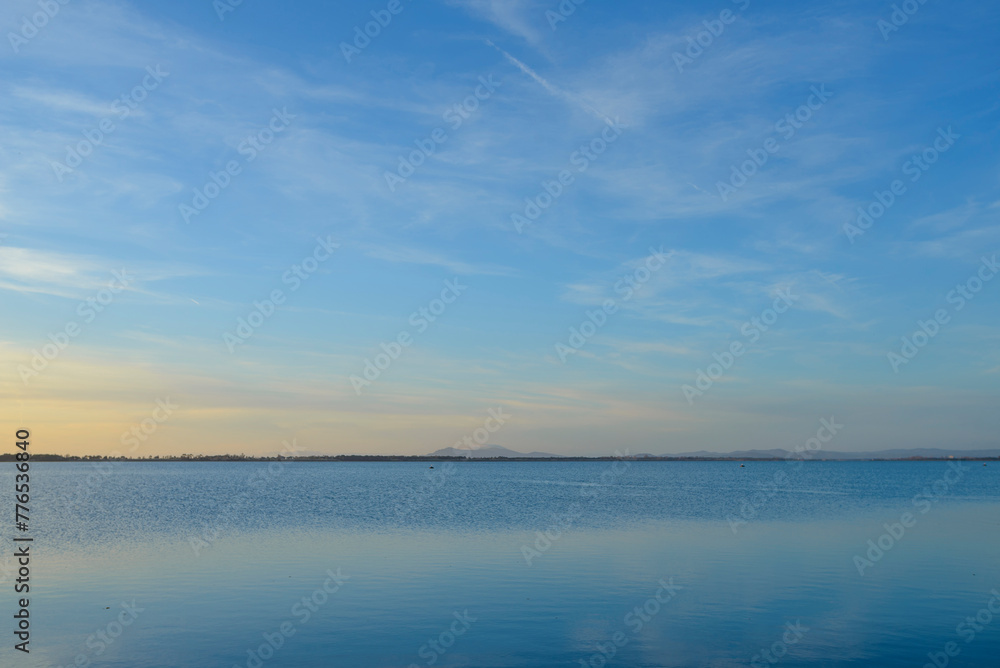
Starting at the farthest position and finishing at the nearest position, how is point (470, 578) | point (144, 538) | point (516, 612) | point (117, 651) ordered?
point (144, 538) < point (470, 578) < point (516, 612) < point (117, 651)

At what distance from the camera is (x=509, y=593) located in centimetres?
2712

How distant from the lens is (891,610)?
24.8m

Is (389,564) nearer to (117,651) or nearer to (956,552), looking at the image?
(117,651)

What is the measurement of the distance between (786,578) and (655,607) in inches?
341

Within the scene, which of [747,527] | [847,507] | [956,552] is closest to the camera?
[956,552]

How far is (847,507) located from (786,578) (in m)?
42.3

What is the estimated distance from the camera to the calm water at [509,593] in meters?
20.1

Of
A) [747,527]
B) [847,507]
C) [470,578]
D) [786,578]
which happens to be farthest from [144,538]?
[847,507]

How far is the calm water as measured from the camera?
20.1m

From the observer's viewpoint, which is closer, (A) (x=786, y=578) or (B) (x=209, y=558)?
(A) (x=786, y=578)

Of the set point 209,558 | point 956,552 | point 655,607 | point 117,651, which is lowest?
point 209,558

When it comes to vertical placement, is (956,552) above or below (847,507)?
above

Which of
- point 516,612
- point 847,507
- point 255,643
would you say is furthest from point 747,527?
point 255,643

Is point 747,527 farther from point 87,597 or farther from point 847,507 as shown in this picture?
point 87,597
